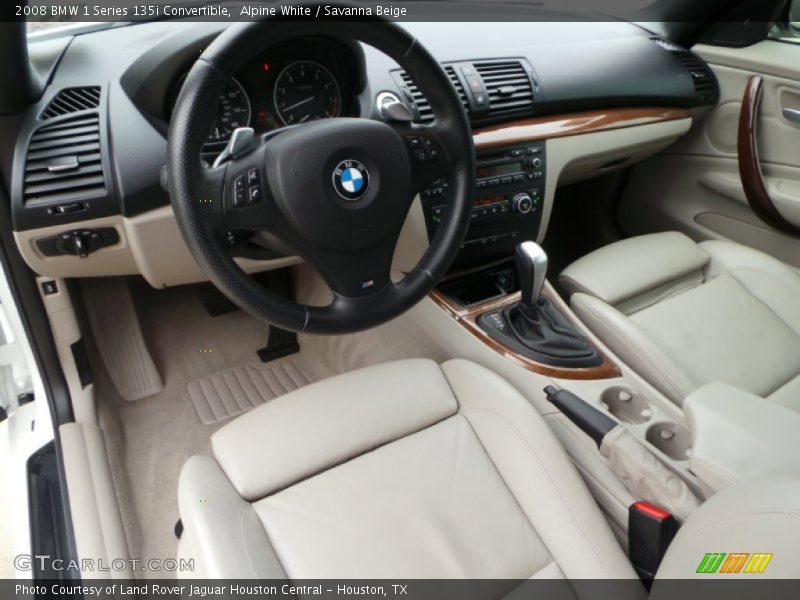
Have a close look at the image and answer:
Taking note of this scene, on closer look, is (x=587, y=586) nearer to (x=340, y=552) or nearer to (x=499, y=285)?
(x=340, y=552)

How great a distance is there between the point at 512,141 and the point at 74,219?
1.08m

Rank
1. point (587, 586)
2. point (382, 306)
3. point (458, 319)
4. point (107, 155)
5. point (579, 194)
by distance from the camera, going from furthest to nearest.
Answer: point (579, 194)
point (458, 319)
point (107, 155)
point (382, 306)
point (587, 586)

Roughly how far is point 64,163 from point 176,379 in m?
0.85

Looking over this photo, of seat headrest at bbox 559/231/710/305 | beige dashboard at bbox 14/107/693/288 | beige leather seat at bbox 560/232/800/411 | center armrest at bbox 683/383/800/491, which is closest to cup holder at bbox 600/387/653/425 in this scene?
beige leather seat at bbox 560/232/800/411

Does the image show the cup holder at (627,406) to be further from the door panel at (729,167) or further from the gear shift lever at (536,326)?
the door panel at (729,167)

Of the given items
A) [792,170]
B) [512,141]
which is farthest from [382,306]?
[792,170]

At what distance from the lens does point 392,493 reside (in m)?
1.04

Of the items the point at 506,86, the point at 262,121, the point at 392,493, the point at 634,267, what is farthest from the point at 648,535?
the point at 506,86

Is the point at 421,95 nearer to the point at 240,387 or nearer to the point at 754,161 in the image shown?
the point at 240,387

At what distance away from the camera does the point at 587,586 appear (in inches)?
37.5

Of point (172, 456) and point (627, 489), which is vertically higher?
point (627, 489)

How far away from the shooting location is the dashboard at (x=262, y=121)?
1.22 m

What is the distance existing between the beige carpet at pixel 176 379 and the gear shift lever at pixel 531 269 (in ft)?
1.10

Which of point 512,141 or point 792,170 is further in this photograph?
point 792,170
